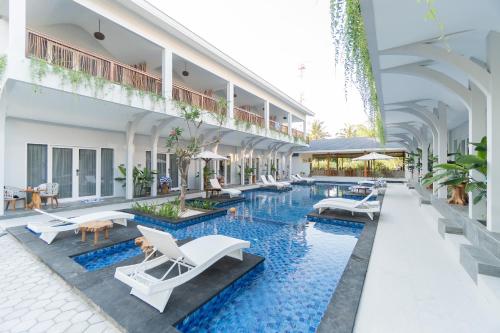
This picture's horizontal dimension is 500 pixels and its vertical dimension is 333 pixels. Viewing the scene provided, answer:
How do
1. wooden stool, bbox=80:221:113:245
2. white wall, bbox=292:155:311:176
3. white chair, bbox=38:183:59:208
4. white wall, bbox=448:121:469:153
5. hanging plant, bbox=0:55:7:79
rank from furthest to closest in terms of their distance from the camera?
white wall, bbox=292:155:311:176
white wall, bbox=448:121:469:153
white chair, bbox=38:183:59:208
hanging plant, bbox=0:55:7:79
wooden stool, bbox=80:221:113:245

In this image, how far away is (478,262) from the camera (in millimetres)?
3367

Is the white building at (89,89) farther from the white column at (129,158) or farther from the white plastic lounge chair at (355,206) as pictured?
the white plastic lounge chair at (355,206)

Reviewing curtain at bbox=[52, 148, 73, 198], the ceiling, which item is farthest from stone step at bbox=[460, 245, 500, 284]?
curtain at bbox=[52, 148, 73, 198]

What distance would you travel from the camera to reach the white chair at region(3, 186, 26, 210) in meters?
8.02

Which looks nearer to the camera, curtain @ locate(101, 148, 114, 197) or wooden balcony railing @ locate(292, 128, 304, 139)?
curtain @ locate(101, 148, 114, 197)

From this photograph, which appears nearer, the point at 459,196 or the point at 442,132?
the point at 459,196

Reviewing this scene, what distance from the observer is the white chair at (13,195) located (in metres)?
8.02

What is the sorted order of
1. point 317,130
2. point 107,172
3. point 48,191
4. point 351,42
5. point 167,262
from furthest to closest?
point 317,130
point 107,172
point 48,191
point 167,262
point 351,42

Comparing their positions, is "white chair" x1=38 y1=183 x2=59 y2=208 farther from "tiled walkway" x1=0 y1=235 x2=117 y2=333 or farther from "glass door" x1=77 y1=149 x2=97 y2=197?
"tiled walkway" x1=0 y1=235 x2=117 y2=333

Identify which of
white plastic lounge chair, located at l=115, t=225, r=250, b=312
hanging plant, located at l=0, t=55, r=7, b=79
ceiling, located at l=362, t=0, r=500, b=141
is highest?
hanging plant, located at l=0, t=55, r=7, b=79

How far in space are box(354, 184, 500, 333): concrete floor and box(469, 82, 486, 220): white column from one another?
3.14 feet

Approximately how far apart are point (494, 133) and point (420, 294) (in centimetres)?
288

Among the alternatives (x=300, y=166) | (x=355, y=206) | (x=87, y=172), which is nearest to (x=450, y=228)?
(x=355, y=206)

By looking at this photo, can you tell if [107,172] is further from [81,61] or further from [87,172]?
[81,61]
